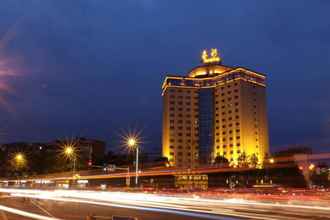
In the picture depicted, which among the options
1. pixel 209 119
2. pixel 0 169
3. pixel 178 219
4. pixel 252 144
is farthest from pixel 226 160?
pixel 178 219

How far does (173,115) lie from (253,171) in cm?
5798

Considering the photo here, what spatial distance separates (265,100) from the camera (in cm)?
17812

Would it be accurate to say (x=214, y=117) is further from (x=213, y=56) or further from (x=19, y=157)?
(x=19, y=157)

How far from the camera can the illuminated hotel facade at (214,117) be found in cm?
16850

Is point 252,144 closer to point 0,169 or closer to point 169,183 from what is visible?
point 169,183

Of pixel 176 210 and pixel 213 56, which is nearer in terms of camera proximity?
pixel 176 210

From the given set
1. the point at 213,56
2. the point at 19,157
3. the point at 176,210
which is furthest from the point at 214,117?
the point at 176,210

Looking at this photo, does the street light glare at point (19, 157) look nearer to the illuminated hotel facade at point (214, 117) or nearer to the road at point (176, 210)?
the road at point (176, 210)

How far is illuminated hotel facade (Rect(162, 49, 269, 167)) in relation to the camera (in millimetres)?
168500

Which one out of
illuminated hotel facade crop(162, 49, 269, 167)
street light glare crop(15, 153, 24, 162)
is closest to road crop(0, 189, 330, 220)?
street light glare crop(15, 153, 24, 162)

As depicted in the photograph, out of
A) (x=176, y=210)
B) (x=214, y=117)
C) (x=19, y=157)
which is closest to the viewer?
(x=176, y=210)

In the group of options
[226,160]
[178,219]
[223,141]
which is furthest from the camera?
[223,141]

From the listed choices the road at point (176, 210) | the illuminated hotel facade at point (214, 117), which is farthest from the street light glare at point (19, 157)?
the illuminated hotel facade at point (214, 117)

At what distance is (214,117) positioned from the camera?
182 m
